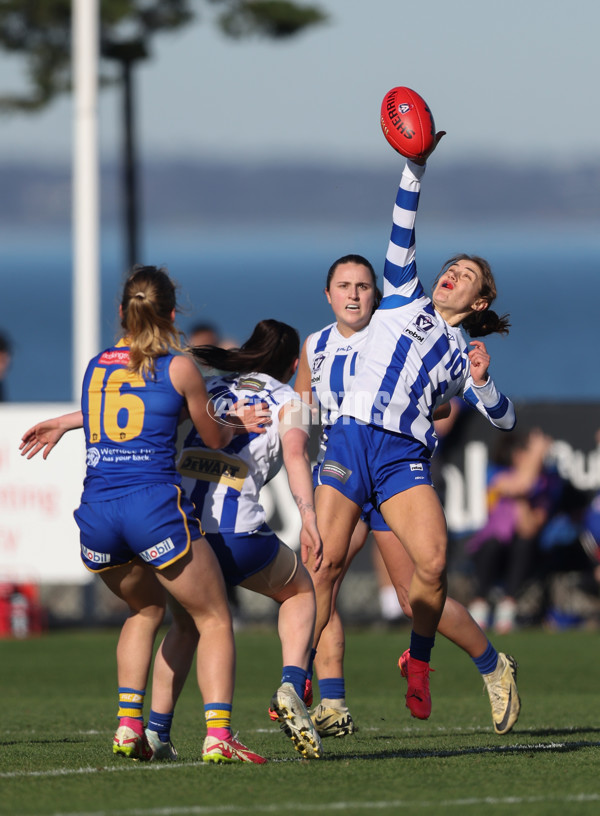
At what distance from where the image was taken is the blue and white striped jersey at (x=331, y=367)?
23.2 ft

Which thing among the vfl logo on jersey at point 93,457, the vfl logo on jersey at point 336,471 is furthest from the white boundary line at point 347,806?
the vfl logo on jersey at point 336,471

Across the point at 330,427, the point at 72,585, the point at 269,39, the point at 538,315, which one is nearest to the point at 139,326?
the point at 330,427

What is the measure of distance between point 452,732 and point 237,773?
1982 millimetres

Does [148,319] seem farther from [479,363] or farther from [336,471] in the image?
[479,363]

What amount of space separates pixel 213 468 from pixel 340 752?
134cm

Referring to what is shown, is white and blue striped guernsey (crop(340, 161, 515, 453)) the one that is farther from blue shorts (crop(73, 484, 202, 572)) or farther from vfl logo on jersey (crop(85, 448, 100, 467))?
vfl logo on jersey (crop(85, 448, 100, 467))

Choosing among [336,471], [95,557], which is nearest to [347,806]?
[95,557]

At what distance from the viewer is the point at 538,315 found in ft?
377

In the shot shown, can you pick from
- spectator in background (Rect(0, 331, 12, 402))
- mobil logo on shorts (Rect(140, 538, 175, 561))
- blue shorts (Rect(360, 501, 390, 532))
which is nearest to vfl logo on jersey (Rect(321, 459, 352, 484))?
blue shorts (Rect(360, 501, 390, 532))

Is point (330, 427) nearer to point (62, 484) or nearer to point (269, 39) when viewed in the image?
point (62, 484)

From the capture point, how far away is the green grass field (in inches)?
206

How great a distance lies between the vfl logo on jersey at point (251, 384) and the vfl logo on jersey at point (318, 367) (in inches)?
31.5

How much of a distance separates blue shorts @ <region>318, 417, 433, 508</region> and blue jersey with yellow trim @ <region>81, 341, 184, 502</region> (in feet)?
3.72

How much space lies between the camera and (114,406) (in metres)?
5.91
